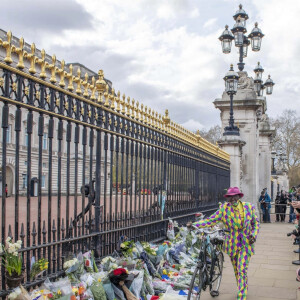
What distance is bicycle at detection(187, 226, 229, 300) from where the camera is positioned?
5438 millimetres

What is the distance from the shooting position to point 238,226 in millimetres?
5984

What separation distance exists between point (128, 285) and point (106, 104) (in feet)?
8.08

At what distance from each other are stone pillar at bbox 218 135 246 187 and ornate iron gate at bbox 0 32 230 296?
177 inches

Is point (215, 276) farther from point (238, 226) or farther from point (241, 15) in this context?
point (241, 15)

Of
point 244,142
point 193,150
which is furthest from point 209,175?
point 244,142

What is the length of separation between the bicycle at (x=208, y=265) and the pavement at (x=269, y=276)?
0.29 m

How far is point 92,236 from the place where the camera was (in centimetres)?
556

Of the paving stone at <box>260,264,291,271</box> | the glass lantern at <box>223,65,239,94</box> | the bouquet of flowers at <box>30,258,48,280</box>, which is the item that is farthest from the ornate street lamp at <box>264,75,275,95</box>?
the bouquet of flowers at <box>30,258,48,280</box>

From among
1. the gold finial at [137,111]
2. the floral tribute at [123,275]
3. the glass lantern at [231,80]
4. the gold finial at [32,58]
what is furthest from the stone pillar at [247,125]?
the gold finial at [32,58]

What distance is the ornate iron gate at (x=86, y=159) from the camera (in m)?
4.27

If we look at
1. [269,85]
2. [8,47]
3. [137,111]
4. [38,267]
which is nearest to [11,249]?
[38,267]

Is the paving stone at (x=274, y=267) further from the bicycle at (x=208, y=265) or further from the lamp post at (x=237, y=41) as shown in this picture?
the lamp post at (x=237, y=41)

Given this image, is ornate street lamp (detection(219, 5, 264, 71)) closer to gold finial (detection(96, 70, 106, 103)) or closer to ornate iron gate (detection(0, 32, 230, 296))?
ornate iron gate (detection(0, 32, 230, 296))

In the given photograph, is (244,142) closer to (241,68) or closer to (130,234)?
(241,68)
